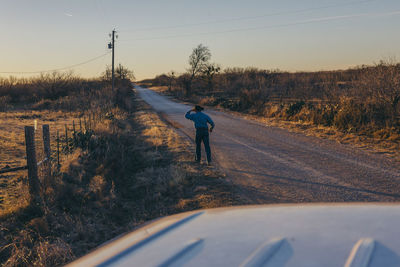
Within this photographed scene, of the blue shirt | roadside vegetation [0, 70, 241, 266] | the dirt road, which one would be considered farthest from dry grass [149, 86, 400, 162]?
roadside vegetation [0, 70, 241, 266]

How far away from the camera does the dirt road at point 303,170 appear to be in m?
6.32

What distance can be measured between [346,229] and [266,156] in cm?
840

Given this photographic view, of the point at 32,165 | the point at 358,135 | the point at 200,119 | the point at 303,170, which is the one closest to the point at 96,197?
the point at 32,165

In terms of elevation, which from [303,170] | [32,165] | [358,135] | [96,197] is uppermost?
[32,165]

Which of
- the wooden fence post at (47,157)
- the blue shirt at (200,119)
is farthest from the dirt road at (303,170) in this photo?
the wooden fence post at (47,157)

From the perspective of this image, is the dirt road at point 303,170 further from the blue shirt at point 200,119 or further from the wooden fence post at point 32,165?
the wooden fence post at point 32,165

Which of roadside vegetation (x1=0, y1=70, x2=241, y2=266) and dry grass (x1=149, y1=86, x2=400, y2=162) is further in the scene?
dry grass (x1=149, y1=86, x2=400, y2=162)

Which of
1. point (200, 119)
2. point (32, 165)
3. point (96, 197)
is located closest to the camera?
point (32, 165)

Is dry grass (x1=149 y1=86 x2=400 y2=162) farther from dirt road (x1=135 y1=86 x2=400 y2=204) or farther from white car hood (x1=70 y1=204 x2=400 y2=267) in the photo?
white car hood (x1=70 y1=204 x2=400 y2=267)

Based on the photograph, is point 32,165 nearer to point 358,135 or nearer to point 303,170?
point 303,170

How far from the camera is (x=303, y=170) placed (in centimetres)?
813

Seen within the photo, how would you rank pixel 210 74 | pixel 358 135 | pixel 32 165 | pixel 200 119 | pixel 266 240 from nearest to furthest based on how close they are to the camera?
pixel 266 240 → pixel 32 165 → pixel 200 119 → pixel 358 135 → pixel 210 74

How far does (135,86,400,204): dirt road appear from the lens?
632 cm

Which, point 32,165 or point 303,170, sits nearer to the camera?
point 32,165
